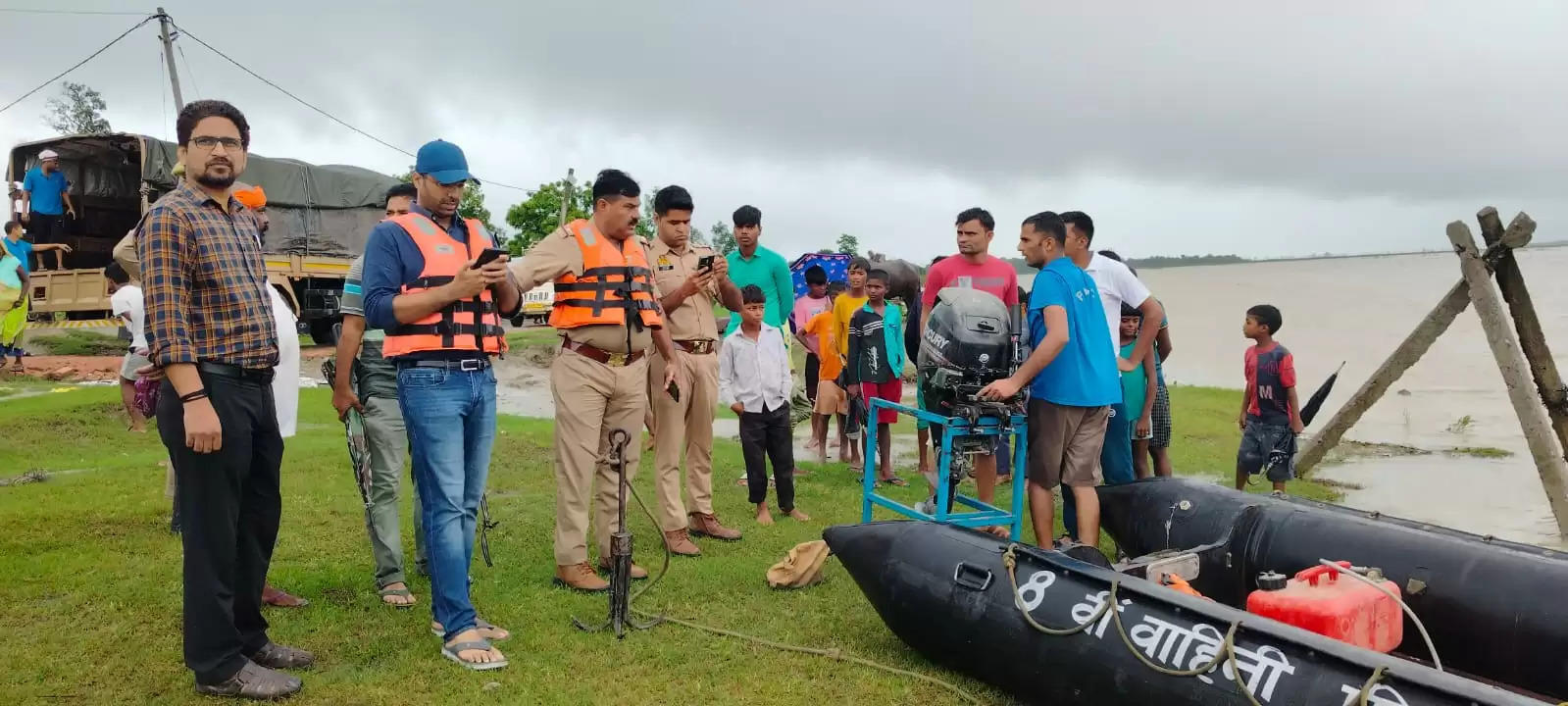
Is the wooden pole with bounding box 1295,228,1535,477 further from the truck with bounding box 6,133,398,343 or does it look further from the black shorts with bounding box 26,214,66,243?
the black shorts with bounding box 26,214,66,243

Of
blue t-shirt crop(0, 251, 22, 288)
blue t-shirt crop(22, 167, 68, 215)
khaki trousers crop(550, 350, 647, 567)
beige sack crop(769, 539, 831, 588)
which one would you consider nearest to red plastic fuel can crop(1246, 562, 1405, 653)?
beige sack crop(769, 539, 831, 588)

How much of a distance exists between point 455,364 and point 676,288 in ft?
7.29

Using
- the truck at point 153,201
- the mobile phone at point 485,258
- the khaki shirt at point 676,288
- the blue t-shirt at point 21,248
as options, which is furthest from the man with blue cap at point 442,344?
the blue t-shirt at point 21,248

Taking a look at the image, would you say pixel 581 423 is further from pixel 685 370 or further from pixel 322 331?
pixel 322 331

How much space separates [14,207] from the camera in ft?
52.5

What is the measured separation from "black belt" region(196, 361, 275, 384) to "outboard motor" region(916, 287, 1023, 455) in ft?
11.0

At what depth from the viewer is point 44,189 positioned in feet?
51.6

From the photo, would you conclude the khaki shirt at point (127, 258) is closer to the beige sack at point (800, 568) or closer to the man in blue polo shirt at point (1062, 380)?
the beige sack at point (800, 568)

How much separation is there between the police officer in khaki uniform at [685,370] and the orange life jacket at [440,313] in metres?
1.71

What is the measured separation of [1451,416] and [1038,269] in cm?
1443

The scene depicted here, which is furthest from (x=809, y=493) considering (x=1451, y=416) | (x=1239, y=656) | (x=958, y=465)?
(x=1451, y=416)

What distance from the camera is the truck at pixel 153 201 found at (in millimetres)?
15633

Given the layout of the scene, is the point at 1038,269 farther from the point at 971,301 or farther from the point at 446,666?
the point at 446,666

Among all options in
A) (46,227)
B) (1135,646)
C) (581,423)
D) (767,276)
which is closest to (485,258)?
(581,423)
